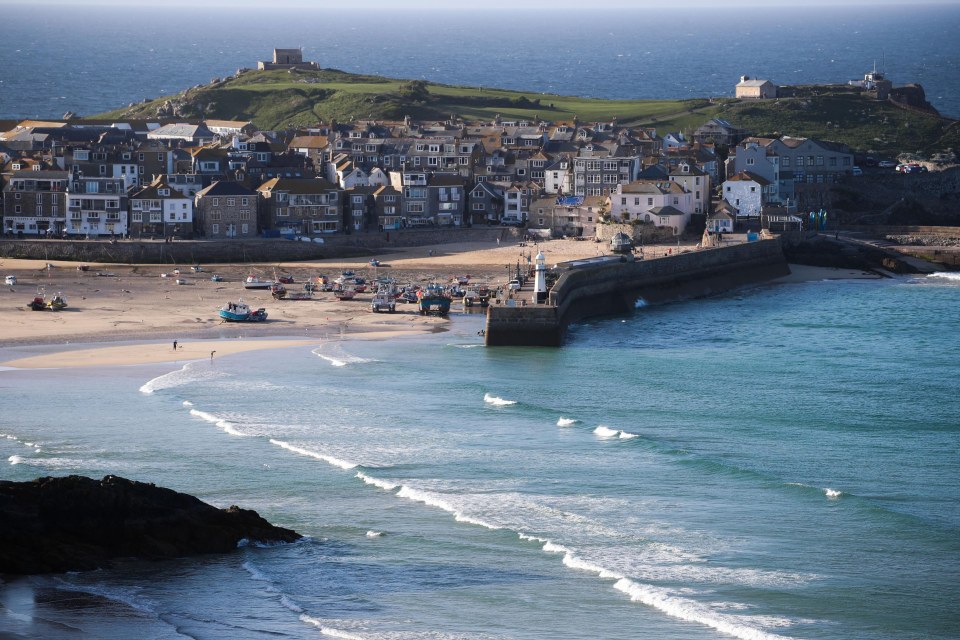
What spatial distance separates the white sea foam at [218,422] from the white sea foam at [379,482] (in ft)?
15.5

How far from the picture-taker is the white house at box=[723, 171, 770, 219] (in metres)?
75.3

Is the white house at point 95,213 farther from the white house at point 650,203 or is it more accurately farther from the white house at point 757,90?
the white house at point 757,90

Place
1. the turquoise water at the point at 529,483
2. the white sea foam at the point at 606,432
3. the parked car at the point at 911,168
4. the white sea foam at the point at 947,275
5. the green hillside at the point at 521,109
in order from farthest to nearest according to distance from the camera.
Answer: the green hillside at the point at 521,109 < the parked car at the point at 911,168 < the white sea foam at the point at 947,275 < the white sea foam at the point at 606,432 < the turquoise water at the point at 529,483

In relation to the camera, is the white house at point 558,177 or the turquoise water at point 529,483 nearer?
the turquoise water at point 529,483

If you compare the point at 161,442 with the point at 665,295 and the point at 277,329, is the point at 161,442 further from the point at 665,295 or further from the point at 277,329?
the point at 665,295

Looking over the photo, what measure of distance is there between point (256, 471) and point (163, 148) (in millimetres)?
52607

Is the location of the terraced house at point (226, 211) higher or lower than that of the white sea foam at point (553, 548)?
higher

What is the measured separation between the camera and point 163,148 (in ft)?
271

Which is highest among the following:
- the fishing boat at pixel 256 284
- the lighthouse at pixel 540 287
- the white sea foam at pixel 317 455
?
the lighthouse at pixel 540 287

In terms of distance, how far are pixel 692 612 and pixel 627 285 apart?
Result: 34.9m

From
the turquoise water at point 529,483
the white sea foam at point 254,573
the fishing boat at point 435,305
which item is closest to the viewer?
the turquoise water at point 529,483

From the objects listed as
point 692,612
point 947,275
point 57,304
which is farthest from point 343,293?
point 692,612

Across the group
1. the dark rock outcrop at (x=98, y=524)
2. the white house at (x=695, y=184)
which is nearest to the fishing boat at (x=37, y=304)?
the dark rock outcrop at (x=98, y=524)

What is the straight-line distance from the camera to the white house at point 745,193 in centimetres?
7531
